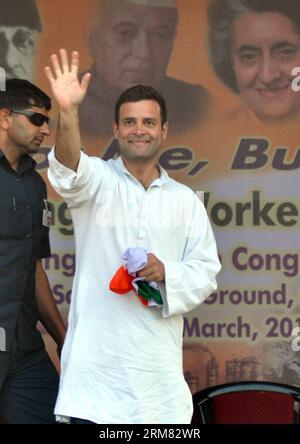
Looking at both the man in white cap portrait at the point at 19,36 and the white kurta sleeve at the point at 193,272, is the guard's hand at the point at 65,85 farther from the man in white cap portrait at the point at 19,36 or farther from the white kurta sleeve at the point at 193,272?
the man in white cap portrait at the point at 19,36

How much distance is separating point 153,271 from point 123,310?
23 cm

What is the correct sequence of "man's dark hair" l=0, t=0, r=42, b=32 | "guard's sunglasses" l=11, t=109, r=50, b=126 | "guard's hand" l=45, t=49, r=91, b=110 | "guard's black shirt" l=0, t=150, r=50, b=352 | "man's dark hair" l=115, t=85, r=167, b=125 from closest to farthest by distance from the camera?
"guard's hand" l=45, t=49, r=91, b=110 < "man's dark hair" l=115, t=85, r=167, b=125 < "guard's black shirt" l=0, t=150, r=50, b=352 < "guard's sunglasses" l=11, t=109, r=50, b=126 < "man's dark hair" l=0, t=0, r=42, b=32

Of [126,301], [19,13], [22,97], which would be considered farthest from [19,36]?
[126,301]

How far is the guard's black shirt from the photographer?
4078mm

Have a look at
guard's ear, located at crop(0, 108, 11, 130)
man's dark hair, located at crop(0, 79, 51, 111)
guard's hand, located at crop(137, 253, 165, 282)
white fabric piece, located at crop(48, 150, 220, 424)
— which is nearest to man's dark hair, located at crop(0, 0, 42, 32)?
man's dark hair, located at crop(0, 79, 51, 111)

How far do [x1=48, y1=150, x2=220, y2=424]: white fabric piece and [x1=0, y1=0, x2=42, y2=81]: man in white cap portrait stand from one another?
50.3 inches

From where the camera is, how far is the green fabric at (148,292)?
364 centimetres

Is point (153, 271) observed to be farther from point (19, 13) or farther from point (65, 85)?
point (19, 13)

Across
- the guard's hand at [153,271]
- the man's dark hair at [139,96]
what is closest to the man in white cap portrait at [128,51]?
the man's dark hair at [139,96]

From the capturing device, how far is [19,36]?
4.82 m

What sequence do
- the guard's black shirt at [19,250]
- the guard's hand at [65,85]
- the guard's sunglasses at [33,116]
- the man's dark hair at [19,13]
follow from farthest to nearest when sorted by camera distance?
the man's dark hair at [19,13]
the guard's sunglasses at [33,116]
the guard's black shirt at [19,250]
the guard's hand at [65,85]

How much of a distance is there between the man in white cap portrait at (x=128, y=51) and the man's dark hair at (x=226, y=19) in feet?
0.67

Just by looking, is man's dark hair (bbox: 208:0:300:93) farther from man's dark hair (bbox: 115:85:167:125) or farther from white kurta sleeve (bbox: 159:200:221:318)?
white kurta sleeve (bbox: 159:200:221:318)
